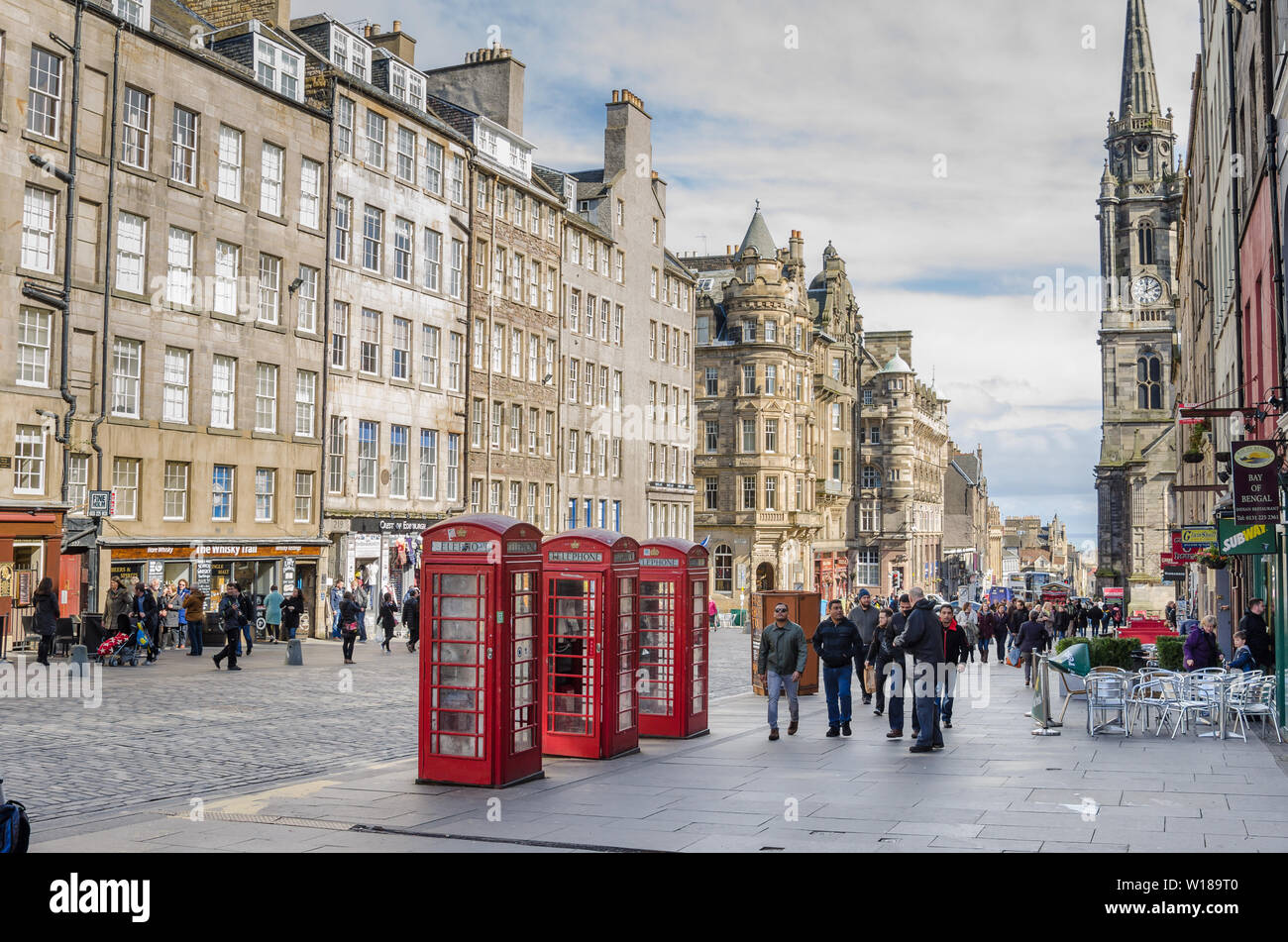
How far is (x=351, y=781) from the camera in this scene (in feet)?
41.2

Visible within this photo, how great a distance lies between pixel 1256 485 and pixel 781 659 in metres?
6.52

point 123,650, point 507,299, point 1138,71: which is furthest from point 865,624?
point 1138,71

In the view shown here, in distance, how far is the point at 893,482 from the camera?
98.8 meters

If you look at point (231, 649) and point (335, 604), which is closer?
point (231, 649)

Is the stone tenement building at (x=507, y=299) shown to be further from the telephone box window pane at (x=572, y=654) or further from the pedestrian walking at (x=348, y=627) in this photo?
the telephone box window pane at (x=572, y=654)

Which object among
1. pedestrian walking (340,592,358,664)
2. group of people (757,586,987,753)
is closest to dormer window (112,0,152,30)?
pedestrian walking (340,592,358,664)

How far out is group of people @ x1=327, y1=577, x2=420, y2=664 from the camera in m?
28.4

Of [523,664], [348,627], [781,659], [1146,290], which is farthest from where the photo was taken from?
[1146,290]

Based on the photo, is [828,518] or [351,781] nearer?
[351,781]

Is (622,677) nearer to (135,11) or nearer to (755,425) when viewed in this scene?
(135,11)

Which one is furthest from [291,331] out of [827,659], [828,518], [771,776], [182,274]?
[828,518]

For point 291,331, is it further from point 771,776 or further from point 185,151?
point 771,776

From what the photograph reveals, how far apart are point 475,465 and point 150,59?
19027 mm

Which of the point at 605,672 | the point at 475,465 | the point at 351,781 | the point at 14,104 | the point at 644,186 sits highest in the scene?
the point at 644,186
